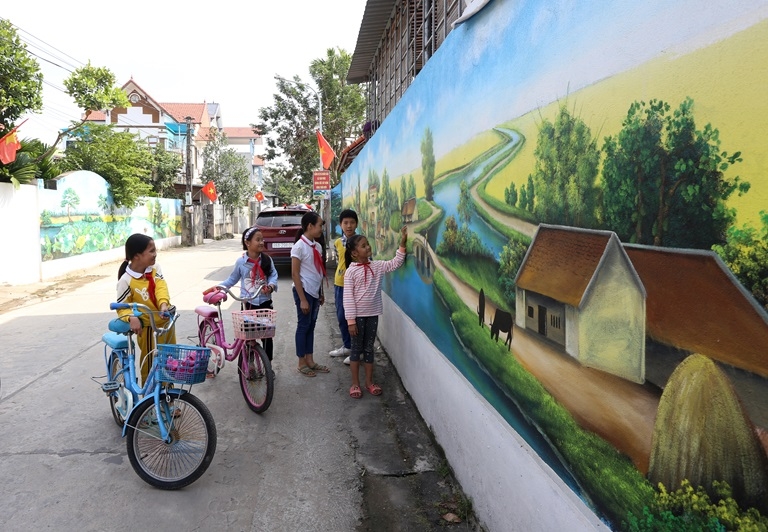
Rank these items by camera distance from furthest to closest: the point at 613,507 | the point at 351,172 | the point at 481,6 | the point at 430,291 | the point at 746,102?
the point at 351,172
the point at 430,291
the point at 481,6
the point at 613,507
the point at 746,102

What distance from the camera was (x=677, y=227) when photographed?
1.42 meters

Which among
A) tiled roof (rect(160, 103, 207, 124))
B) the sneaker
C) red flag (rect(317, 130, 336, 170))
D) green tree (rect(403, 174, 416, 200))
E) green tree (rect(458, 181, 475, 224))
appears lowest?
the sneaker

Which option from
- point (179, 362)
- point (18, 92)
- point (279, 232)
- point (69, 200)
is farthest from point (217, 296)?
point (69, 200)

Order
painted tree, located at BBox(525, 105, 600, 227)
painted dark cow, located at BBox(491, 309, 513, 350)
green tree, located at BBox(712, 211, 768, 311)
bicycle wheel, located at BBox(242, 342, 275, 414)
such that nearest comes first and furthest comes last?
green tree, located at BBox(712, 211, 768, 311)
painted tree, located at BBox(525, 105, 600, 227)
painted dark cow, located at BBox(491, 309, 513, 350)
bicycle wheel, located at BBox(242, 342, 275, 414)

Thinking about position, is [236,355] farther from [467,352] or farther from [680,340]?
[680,340]

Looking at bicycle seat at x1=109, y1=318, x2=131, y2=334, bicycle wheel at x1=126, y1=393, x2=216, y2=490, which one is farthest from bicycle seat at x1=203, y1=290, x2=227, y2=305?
bicycle wheel at x1=126, y1=393, x2=216, y2=490

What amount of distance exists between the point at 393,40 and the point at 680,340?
776cm

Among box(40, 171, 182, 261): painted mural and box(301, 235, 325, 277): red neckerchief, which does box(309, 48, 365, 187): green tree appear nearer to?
box(40, 171, 182, 261): painted mural

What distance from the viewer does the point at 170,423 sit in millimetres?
3494

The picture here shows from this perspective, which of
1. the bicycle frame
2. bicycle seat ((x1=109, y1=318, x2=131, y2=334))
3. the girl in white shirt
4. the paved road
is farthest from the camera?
the girl in white shirt

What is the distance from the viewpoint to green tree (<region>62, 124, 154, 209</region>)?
18.0 meters

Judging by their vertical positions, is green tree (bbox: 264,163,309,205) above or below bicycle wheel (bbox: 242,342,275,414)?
above

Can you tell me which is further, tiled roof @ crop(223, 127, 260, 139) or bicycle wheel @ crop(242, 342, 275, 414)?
tiled roof @ crop(223, 127, 260, 139)

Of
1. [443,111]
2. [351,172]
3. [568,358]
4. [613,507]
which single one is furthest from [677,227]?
[351,172]
